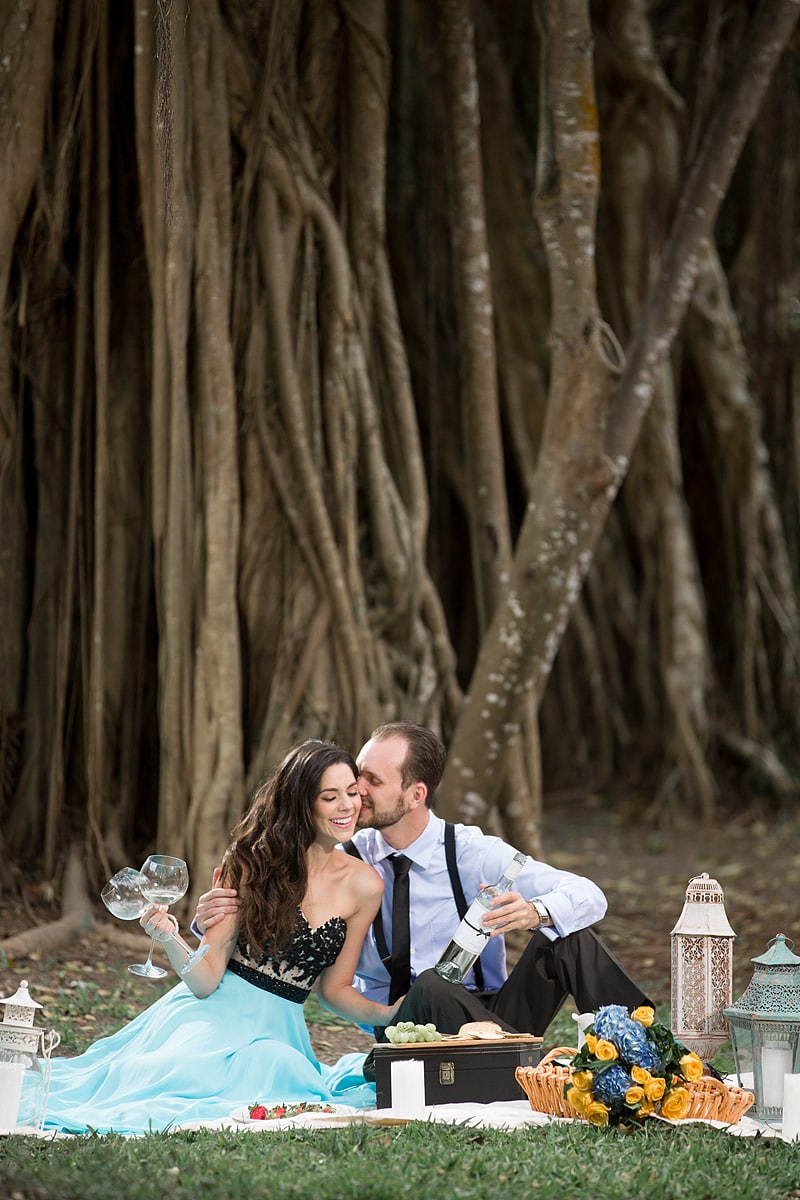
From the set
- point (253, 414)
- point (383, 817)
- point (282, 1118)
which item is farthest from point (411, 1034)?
point (253, 414)

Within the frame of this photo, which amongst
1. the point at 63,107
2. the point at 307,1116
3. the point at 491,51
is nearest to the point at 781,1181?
the point at 307,1116

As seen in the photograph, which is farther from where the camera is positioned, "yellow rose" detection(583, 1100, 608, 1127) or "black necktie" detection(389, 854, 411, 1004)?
"black necktie" detection(389, 854, 411, 1004)

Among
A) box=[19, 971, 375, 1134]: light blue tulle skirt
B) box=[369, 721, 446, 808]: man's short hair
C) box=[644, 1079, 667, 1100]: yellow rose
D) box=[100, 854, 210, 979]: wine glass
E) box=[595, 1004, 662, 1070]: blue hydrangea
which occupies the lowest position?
box=[19, 971, 375, 1134]: light blue tulle skirt

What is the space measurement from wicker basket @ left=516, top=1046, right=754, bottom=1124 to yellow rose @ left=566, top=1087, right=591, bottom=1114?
0.07m

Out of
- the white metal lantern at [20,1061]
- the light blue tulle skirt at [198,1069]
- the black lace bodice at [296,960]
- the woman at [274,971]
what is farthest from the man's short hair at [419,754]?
the white metal lantern at [20,1061]

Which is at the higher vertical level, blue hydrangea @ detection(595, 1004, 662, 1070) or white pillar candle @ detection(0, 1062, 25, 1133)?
blue hydrangea @ detection(595, 1004, 662, 1070)

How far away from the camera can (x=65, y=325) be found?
4594 millimetres

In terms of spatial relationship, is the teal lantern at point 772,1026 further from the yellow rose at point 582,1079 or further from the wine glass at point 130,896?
the wine glass at point 130,896

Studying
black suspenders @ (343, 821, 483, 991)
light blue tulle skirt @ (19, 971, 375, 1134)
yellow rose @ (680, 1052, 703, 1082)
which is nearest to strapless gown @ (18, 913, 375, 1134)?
light blue tulle skirt @ (19, 971, 375, 1134)

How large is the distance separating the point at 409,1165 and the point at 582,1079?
37 centimetres

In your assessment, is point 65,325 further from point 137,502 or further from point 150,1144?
point 150,1144

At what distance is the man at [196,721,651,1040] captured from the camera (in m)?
2.60

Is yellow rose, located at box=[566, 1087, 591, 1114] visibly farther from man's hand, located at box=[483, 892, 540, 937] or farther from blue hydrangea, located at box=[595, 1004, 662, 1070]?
man's hand, located at box=[483, 892, 540, 937]

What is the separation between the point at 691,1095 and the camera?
90.4 inches
